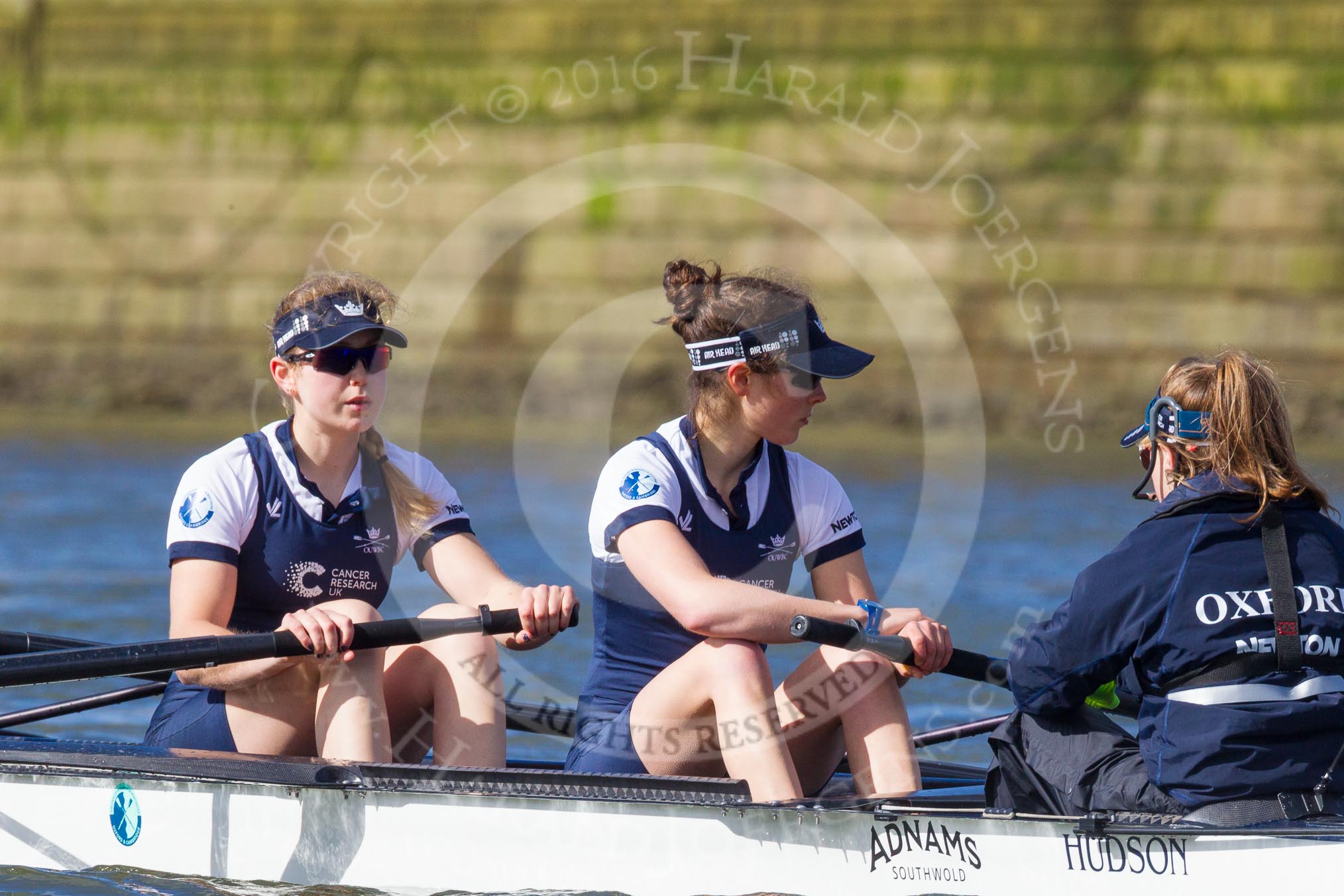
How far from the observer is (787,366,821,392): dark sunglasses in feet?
10.8

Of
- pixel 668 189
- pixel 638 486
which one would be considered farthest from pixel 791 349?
pixel 668 189

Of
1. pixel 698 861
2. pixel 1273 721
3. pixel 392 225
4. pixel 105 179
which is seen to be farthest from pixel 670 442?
pixel 105 179

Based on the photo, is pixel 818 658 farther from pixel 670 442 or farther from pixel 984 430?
pixel 984 430

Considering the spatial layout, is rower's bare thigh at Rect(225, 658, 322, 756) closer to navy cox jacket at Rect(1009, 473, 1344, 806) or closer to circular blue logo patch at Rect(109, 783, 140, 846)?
circular blue logo patch at Rect(109, 783, 140, 846)

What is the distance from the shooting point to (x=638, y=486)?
10.6 feet

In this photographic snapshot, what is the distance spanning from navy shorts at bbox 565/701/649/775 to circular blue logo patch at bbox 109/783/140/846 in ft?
3.17

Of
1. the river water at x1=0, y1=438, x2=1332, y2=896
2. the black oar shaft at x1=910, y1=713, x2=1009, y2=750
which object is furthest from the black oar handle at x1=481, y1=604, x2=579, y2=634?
the black oar shaft at x1=910, y1=713, x2=1009, y2=750

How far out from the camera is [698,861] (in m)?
3.17

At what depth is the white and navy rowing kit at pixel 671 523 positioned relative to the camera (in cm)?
328

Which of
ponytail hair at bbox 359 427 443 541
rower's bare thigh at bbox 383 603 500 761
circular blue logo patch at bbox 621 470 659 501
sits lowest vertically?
rower's bare thigh at bbox 383 603 500 761

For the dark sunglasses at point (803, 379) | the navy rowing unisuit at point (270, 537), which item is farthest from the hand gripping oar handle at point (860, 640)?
the navy rowing unisuit at point (270, 537)

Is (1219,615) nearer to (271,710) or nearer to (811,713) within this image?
(811,713)

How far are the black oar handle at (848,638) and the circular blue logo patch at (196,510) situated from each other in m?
1.22

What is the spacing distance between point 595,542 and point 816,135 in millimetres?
9524
